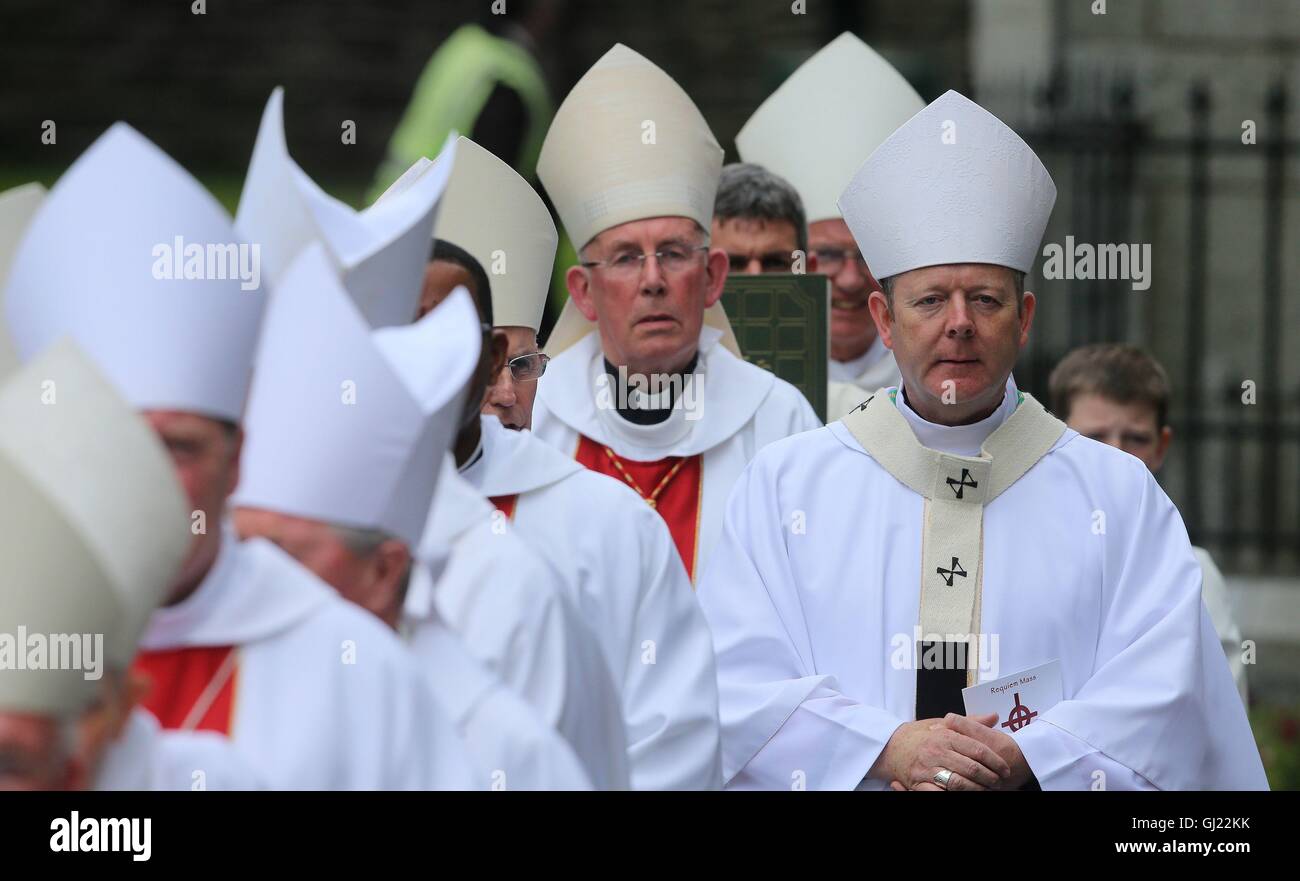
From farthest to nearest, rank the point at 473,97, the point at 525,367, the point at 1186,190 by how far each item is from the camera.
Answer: the point at 473,97 → the point at 1186,190 → the point at 525,367

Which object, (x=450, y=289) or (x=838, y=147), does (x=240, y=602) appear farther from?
(x=838, y=147)

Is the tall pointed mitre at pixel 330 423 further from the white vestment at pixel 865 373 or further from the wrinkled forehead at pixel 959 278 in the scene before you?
the white vestment at pixel 865 373

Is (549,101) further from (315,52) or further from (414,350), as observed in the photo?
(414,350)

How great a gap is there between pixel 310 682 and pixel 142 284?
0.67 meters

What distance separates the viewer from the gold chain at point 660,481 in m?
6.36

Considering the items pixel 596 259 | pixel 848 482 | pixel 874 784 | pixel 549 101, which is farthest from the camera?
pixel 549 101

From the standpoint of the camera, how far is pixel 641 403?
21.2ft

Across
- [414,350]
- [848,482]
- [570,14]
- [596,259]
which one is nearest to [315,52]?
[570,14]

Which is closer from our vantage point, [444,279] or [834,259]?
[444,279]

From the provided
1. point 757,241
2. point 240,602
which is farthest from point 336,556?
point 757,241

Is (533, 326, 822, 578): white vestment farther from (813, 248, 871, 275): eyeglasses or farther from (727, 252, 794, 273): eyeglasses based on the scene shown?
(813, 248, 871, 275): eyeglasses

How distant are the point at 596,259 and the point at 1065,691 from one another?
73.1 inches

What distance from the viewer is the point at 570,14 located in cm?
1416

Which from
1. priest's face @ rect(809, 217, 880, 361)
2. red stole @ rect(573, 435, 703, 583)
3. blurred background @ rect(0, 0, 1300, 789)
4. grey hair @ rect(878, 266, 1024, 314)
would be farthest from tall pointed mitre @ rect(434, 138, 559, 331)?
blurred background @ rect(0, 0, 1300, 789)
